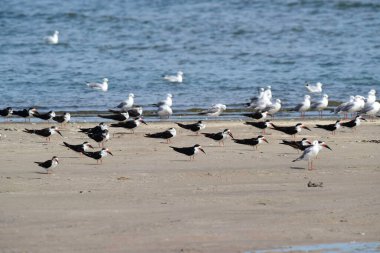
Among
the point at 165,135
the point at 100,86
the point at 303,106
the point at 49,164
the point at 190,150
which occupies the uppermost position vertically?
the point at 49,164

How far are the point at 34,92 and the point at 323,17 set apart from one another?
1958cm

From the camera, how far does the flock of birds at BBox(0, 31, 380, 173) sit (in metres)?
14.9

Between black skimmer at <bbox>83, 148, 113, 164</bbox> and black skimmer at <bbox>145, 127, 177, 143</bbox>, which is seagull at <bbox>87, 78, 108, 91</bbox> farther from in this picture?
black skimmer at <bbox>83, 148, 113, 164</bbox>

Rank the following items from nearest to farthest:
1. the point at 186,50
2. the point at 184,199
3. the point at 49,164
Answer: the point at 184,199 < the point at 49,164 < the point at 186,50

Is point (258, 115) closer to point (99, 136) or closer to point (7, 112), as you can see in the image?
point (99, 136)

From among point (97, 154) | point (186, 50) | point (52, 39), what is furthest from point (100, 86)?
point (52, 39)

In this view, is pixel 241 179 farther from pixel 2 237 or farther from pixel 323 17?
pixel 323 17

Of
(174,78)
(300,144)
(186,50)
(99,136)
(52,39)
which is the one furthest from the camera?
(52,39)

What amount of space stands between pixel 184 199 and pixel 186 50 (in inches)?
981

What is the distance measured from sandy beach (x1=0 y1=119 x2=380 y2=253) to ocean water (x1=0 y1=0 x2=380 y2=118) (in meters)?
8.29

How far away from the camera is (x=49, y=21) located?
45625 mm

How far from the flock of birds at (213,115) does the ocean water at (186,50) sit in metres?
1.51

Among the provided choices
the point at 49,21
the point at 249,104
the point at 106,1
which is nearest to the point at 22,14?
the point at 49,21

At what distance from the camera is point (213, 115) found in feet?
69.6
